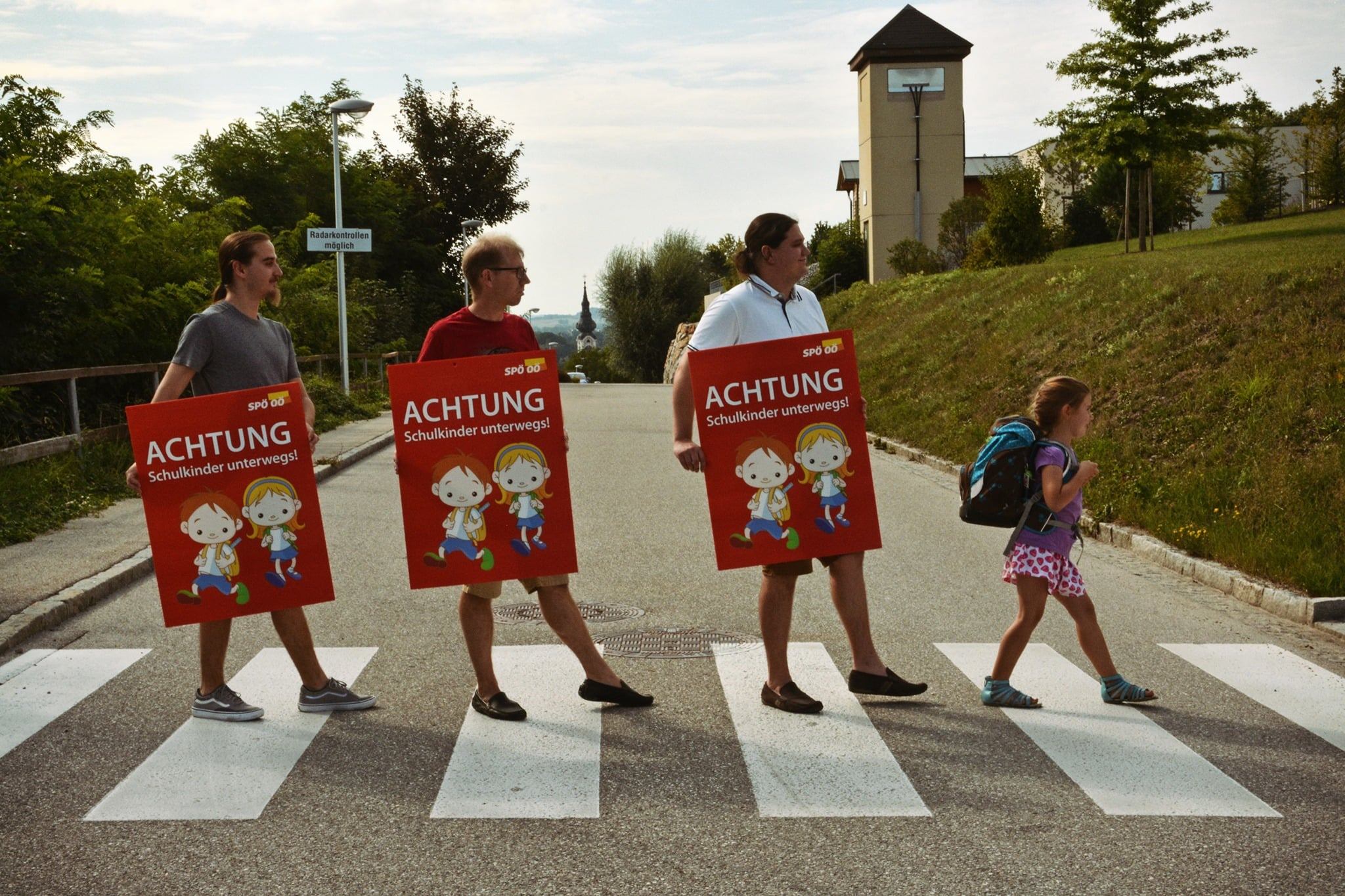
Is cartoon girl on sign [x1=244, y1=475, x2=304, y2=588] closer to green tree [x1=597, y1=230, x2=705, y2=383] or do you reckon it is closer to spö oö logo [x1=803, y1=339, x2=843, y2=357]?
spö oö logo [x1=803, y1=339, x2=843, y2=357]

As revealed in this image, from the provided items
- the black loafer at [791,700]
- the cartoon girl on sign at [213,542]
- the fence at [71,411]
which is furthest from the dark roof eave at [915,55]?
the cartoon girl on sign at [213,542]

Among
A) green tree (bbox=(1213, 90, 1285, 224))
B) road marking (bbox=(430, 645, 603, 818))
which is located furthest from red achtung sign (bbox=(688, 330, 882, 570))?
green tree (bbox=(1213, 90, 1285, 224))

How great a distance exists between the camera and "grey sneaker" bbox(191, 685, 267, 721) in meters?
5.74

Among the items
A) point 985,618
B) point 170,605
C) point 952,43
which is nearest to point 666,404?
point 985,618

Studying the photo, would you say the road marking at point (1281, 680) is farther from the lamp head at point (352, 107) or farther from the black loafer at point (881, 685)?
the lamp head at point (352, 107)

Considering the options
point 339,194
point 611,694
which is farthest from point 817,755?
point 339,194

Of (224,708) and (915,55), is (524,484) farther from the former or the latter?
(915,55)

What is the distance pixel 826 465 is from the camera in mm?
5887

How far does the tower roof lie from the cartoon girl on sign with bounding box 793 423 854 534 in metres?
57.3

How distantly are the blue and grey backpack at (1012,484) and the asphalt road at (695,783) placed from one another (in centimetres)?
83

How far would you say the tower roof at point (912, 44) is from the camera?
198 ft

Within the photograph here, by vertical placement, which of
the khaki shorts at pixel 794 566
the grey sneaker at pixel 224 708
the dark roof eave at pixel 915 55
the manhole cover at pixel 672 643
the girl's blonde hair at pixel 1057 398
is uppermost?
the dark roof eave at pixel 915 55

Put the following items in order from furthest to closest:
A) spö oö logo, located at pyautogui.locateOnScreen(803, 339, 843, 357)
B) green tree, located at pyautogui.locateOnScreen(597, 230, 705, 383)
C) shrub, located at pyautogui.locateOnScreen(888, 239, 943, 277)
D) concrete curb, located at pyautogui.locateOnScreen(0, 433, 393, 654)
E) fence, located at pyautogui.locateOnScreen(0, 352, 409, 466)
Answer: green tree, located at pyautogui.locateOnScreen(597, 230, 705, 383) → shrub, located at pyautogui.locateOnScreen(888, 239, 943, 277) → fence, located at pyautogui.locateOnScreen(0, 352, 409, 466) → concrete curb, located at pyautogui.locateOnScreen(0, 433, 393, 654) → spö oö logo, located at pyautogui.locateOnScreen(803, 339, 843, 357)

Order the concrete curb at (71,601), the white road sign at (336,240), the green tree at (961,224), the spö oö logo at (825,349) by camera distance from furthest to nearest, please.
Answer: the green tree at (961,224) < the white road sign at (336,240) < the concrete curb at (71,601) < the spö oö logo at (825,349)
